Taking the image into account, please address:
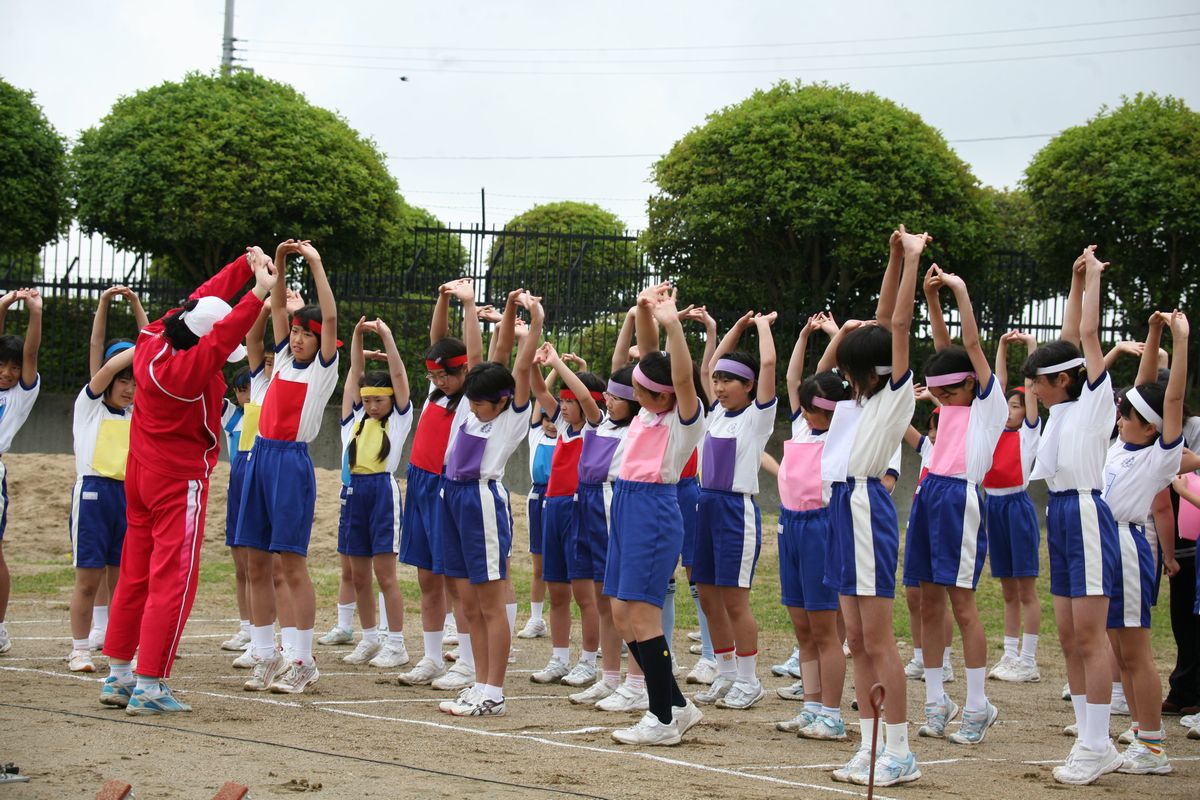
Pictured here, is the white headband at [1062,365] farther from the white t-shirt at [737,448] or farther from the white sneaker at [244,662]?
the white sneaker at [244,662]

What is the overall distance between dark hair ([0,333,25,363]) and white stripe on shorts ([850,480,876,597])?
6.24 m

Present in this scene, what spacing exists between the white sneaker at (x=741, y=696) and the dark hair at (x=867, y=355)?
261cm

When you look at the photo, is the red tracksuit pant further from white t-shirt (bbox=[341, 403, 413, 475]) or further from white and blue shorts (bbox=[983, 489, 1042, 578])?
white and blue shorts (bbox=[983, 489, 1042, 578])

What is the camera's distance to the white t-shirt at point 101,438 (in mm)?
8789

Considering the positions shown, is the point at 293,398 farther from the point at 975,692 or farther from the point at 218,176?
the point at 218,176

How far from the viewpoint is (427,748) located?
6.34 metres

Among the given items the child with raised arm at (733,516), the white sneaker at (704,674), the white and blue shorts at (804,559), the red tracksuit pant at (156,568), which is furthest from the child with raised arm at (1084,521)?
the red tracksuit pant at (156,568)

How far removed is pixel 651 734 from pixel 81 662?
A: 4105mm

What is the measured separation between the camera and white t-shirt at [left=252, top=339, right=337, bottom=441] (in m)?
8.06

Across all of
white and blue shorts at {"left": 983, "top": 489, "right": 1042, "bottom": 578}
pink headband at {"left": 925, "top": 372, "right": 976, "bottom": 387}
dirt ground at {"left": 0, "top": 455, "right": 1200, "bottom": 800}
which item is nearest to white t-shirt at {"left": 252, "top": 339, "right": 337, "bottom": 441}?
dirt ground at {"left": 0, "top": 455, "right": 1200, "bottom": 800}

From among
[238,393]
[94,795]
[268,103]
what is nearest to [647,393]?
[94,795]

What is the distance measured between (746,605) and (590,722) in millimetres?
1298

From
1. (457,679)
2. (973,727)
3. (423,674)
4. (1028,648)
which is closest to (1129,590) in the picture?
(973,727)

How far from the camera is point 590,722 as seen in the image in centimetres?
743
